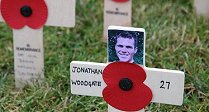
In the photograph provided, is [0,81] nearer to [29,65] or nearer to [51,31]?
[29,65]

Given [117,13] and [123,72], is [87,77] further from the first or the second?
[117,13]

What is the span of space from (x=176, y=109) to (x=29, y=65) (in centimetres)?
64

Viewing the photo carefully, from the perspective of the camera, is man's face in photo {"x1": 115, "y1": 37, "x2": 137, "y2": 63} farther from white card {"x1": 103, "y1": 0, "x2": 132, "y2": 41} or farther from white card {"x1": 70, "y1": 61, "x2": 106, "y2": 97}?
white card {"x1": 103, "y1": 0, "x2": 132, "y2": 41}

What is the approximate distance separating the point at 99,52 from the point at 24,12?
0.55 meters

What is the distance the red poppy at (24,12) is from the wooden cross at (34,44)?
0.6 inches

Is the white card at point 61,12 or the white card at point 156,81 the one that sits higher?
the white card at point 61,12

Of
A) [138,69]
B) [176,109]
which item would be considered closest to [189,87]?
[176,109]

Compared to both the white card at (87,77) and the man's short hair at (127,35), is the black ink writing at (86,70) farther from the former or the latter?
the man's short hair at (127,35)

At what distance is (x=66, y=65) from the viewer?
245 centimetres

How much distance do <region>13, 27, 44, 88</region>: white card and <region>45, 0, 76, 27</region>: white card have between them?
0.08m

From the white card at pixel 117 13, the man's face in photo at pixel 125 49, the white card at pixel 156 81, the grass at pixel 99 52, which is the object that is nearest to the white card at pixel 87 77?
the white card at pixel 156 81

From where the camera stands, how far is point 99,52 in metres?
2.64

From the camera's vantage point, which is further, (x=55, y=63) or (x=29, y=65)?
(x=55, y=63)

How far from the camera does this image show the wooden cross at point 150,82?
1.80m
